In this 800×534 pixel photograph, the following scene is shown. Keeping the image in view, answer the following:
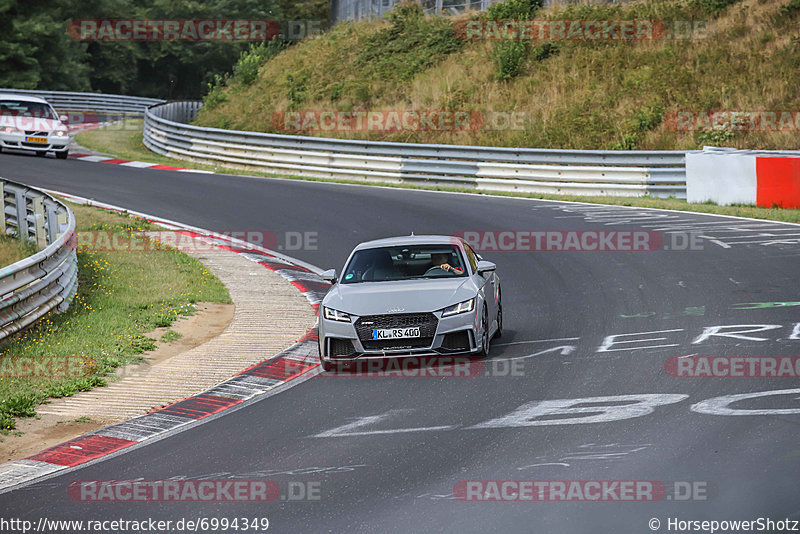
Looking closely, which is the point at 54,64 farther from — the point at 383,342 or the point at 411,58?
the point at 383,342

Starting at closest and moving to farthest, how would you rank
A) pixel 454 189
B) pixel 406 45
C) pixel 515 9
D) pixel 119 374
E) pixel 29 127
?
pixel 119 374 → pixel 454 189 → pixel 29 127 → pixel 515 9 → pixel 406 45

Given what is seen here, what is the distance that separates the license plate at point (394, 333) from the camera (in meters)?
11.2

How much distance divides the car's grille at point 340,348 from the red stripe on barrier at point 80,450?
9.23 ft

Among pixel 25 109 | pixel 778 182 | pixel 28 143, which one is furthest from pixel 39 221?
pixel 25 109

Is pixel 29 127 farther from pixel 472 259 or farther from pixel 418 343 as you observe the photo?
pixel 418 343

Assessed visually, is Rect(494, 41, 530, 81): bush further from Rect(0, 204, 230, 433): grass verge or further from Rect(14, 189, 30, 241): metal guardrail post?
Rect(14, 189, 30, 241): metal guardrail post

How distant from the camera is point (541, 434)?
28.2 ft

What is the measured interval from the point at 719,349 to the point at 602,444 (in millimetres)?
3767

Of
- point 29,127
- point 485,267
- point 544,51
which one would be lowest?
point 485,267

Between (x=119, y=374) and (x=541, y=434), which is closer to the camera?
(x=541, y=434)

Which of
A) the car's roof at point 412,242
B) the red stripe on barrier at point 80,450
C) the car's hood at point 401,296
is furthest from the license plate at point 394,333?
the red stripe on barrier at point 80,450

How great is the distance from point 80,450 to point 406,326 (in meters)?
3.68

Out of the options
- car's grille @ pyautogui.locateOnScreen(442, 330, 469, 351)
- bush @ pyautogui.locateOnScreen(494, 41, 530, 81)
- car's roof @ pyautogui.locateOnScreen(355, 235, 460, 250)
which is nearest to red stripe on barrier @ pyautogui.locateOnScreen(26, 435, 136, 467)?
car's grille @ pyautogui.locateOnScreen(442, 330, 469, 351)

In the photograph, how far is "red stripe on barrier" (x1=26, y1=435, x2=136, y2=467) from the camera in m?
8.74
